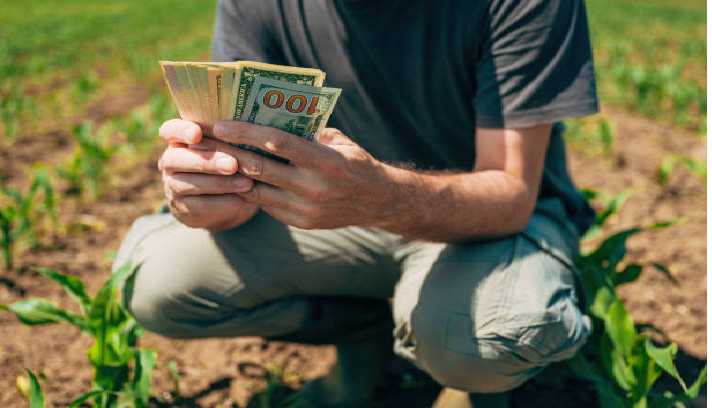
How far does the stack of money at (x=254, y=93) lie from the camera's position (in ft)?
4.35

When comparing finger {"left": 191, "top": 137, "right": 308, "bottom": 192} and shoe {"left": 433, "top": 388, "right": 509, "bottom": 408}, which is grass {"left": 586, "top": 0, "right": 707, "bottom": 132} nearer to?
shoe {"left": 433, "top": 388, "right": 509, "bottom": 408}

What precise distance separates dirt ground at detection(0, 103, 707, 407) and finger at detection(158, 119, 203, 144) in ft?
3.27

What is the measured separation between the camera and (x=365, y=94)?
192cm

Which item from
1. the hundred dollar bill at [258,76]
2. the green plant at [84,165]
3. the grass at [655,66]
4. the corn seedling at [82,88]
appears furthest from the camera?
the corn seedling at [82,88]

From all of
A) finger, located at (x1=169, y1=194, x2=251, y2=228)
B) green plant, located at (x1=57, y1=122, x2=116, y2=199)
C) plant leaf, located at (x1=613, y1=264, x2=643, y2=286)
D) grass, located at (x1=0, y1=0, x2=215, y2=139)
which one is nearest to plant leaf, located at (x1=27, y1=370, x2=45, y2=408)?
finger, located at (x1=169, y1=194, x2=251, y2=228)

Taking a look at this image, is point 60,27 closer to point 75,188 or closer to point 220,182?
point 75,188

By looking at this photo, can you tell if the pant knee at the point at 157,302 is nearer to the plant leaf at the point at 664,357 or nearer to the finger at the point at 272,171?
the finger at the point at 272,171

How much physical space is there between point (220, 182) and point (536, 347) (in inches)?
33.0

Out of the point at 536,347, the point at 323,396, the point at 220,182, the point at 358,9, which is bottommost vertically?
the point at 323,396

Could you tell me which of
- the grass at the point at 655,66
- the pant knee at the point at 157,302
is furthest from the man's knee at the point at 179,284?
the grass at the point at 655,66

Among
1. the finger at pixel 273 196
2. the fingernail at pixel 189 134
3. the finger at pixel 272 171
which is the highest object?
the fingernail at pixel 189 134

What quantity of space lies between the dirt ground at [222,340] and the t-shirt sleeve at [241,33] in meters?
1.03

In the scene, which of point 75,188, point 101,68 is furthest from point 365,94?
point 101,68

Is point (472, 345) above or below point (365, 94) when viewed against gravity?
below
